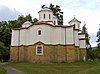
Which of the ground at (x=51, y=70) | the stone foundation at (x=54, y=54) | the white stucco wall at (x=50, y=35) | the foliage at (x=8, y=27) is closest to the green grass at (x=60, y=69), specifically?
the ground at (x=51, y=70)

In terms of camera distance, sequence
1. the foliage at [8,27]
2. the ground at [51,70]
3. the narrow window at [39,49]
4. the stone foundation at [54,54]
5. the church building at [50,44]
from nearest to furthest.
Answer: the ground at [51,70], the stone foundation at [54,54], the church building at [50,44], the narrow window at [39,49], the foliage at [8,27]

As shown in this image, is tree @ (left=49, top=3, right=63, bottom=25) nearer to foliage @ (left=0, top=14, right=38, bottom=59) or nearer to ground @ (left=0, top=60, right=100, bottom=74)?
foliage @ (left=0, top=14, right=38, bottom=59)

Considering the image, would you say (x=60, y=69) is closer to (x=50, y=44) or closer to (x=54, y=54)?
(x=54, y=54)

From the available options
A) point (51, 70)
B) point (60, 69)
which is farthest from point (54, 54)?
point (51, 70)

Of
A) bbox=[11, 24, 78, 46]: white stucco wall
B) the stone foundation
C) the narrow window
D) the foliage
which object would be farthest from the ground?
the foliage

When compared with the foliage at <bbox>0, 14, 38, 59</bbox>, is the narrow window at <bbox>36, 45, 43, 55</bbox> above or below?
below

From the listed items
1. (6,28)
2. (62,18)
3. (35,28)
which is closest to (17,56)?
(35,28)

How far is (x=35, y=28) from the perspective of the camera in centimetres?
5425

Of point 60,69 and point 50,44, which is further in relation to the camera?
point 50,44

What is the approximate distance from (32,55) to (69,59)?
6998 mm

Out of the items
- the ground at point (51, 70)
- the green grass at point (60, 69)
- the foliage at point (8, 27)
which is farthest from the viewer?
the foliage at point (8, 27)

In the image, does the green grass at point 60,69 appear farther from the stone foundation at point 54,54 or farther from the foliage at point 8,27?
the foliage at point 8,27

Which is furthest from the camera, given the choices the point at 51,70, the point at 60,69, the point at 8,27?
the point at 8,27

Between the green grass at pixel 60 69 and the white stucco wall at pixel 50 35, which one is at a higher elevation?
the white stucco wall at pixel 50 35
